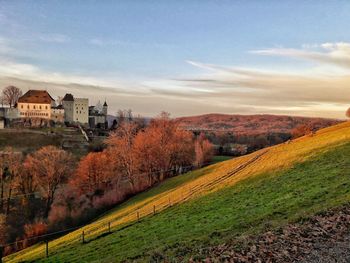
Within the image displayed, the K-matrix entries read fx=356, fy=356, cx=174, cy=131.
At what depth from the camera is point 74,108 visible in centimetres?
13512

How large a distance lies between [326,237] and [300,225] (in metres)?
1.41

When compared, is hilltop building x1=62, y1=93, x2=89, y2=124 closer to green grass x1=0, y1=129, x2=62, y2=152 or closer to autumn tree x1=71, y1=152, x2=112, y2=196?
green grass x1=0, y1=129, x2=62, y2=152

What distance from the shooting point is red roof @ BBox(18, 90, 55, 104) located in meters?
132

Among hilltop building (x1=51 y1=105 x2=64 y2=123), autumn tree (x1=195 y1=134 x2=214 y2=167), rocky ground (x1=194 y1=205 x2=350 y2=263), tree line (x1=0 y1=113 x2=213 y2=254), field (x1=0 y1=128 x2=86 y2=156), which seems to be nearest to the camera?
rocky ground (x1=194 y1=205 x2=350 y2=263)

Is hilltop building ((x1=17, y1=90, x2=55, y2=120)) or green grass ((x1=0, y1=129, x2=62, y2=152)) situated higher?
hilltop building ((x1=17, y1=90, x2=55, y2=120))

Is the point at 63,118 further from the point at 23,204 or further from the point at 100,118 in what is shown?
the point at 23,204

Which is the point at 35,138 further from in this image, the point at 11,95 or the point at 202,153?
the point at 202,153

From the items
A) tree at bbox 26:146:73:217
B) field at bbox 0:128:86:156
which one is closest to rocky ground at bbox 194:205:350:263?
tree at bbox 26:146:73:217

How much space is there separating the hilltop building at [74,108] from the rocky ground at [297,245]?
12795 centimetres

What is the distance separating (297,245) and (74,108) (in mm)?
130231

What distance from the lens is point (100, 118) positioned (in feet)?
479

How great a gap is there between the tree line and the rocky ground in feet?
155

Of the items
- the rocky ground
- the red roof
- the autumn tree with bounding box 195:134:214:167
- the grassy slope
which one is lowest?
the autumn tree with bounding box 195:134:214:167

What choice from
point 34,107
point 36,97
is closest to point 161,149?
point 34,107
